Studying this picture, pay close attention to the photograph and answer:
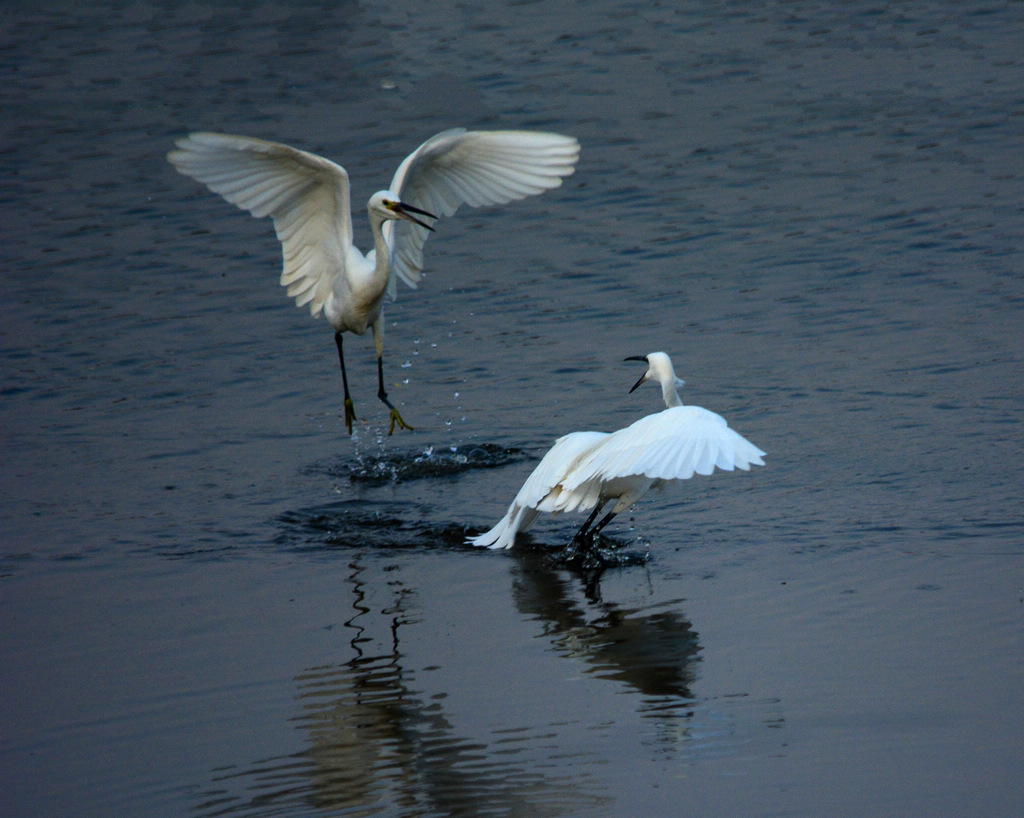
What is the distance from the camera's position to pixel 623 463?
19.2ft

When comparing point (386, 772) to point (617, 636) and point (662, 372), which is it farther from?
point (662, 372)

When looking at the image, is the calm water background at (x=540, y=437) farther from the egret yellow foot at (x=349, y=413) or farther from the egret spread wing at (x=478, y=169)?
the egret spread wing at (x=478, y=169)

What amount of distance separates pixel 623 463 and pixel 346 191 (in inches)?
114

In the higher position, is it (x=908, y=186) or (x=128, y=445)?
(x=908, y=186)

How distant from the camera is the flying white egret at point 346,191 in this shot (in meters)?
7.68

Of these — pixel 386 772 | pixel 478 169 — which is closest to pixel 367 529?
pixel 478 169

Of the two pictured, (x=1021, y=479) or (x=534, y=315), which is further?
(x=534, y=315)

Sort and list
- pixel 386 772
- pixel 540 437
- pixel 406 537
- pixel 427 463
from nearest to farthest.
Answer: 1. pixel 386 772
2. pixel 406 537
3. pixel 427 463
4. pixel 540 437

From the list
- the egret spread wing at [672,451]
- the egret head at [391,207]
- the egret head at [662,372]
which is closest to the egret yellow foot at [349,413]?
the egret head at [391,207]

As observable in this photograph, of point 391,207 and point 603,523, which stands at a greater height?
point 391,207

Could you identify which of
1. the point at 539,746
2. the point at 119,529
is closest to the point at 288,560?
the point at 119,529

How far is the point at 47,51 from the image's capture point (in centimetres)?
1928

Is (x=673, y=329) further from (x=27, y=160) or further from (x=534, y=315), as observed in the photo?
(x=27, y=160)

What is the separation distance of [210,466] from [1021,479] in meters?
4.39
